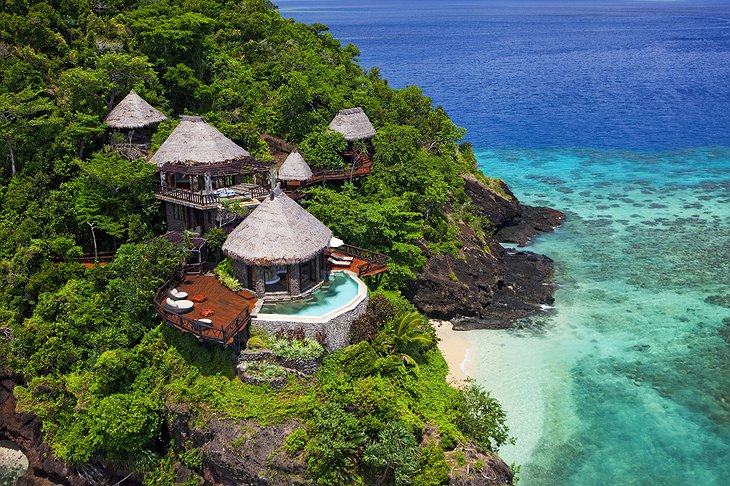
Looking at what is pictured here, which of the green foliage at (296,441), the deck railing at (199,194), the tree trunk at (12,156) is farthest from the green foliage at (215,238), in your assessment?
the tree trunk at (12,156)

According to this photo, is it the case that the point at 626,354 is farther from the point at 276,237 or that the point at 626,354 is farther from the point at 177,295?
the point at 177,295

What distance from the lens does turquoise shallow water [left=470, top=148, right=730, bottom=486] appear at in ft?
94.9

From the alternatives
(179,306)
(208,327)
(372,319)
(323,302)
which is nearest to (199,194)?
(179,306)

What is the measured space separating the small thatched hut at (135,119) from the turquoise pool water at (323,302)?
688 inches

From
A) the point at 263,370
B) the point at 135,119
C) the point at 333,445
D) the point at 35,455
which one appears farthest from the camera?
the point at 135,119

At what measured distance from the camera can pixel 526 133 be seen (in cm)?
8962

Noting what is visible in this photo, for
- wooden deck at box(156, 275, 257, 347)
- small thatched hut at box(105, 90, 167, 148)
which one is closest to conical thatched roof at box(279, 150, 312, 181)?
small thatched hut at box(105, 90, 167, 148)

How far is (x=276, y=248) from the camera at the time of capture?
94.5 feet

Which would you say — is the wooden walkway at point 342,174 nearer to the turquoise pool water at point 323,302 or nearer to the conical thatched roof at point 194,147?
the conical thatched roof at point 194,147

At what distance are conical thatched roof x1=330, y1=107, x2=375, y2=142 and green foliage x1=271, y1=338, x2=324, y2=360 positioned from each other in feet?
74.3

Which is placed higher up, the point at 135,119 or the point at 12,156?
the point at 135,119

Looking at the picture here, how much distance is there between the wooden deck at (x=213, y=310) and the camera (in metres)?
26.0

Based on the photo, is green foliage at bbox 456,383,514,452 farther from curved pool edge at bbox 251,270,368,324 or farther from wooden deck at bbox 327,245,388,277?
wooden deck at bbox 327,245,388,277

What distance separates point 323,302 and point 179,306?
20.9ft
